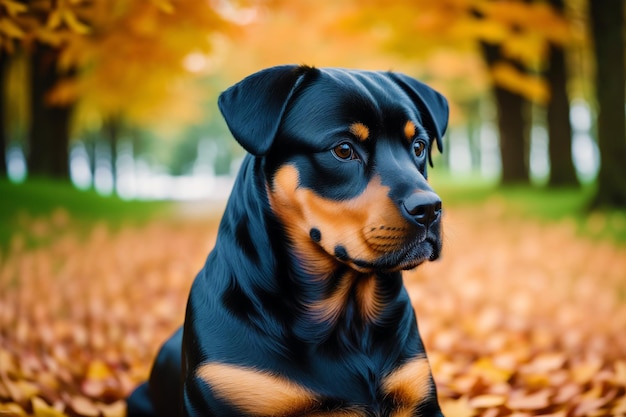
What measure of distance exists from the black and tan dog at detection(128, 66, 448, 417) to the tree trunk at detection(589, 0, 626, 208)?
742 centimetres

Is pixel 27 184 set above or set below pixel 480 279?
above

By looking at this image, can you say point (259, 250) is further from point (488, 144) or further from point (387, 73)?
point (488, 144)

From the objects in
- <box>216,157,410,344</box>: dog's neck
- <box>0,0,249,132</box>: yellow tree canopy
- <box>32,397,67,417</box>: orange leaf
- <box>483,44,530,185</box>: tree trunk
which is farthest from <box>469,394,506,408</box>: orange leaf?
<box>483,44,530,185</box>: tree trunk

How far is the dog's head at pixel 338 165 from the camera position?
2561 millimetres

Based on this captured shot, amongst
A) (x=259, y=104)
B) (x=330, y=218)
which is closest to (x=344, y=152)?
(x=330, y=218)

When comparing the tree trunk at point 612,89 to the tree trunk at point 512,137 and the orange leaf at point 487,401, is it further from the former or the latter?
the orange leaf at point 487,401

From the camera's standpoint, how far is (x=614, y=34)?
920 centimetres

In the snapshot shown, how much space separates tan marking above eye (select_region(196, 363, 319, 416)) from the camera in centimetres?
249

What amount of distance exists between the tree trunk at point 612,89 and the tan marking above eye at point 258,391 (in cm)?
819

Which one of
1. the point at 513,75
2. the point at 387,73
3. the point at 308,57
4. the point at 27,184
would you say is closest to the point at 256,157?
the point at 387,73

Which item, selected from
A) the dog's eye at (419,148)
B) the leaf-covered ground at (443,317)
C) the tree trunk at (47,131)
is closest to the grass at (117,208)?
the leaf-covered ground at (443,317)

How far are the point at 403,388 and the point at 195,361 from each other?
0.90m

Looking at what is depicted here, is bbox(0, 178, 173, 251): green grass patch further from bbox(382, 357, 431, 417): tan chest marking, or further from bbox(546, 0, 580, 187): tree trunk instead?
bbox(546, 0, 580, 187): tree trunk

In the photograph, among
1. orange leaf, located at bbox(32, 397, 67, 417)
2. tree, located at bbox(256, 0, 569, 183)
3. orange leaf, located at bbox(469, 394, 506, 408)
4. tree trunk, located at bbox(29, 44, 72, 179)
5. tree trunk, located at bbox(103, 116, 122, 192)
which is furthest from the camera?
tree trunk, located at bbox(103, 116, 122, 192)
